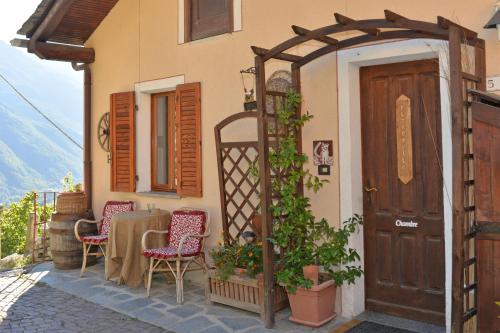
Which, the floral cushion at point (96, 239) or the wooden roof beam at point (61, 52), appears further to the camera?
the wooden roof beam at point (61, 52)

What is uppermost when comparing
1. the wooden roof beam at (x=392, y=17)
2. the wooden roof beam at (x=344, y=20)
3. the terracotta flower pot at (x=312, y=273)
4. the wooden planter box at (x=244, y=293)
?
the wooden roof beam at (x=344, y=20)

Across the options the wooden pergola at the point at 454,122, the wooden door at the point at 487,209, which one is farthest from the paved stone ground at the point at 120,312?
the wooden door at the point at 487,209

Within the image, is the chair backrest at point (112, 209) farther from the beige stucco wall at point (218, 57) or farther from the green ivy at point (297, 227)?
the green ivy at point (297, 227)

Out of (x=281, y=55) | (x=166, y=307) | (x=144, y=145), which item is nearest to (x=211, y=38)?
(x=281, y=55)

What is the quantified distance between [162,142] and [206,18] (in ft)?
6.08

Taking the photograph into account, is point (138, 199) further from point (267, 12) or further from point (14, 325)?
point (267, 12)

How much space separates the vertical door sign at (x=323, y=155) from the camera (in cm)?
446

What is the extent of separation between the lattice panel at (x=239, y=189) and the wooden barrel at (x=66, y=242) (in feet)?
7.87

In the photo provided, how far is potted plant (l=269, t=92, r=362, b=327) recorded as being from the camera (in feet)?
13.4

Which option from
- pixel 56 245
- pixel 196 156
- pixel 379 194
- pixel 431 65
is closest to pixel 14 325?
pixel 56 245

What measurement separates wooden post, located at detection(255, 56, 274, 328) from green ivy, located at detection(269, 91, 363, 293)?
0.08 meters

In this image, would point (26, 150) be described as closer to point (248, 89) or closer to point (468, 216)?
point (248, 89)

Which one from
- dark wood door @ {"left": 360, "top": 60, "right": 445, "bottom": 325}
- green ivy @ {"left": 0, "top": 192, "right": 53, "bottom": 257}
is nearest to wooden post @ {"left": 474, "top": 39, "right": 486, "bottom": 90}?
dark wood door @ {"left": 360, "top": 60, "right": 445, "bottom": 325}

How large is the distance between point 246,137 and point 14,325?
296 cm
